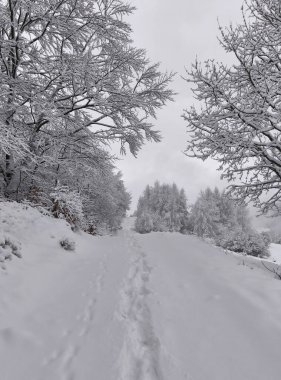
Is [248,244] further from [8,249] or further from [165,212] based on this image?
[165,212]

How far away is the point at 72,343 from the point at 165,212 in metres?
52.0

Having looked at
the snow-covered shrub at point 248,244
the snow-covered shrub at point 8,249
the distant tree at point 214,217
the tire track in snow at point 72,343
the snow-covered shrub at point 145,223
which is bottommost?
the tire track in snow at point 72,343

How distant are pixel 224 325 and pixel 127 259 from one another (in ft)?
17.0

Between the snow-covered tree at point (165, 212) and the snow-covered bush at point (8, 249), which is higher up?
the snow-covered tree at point (165, 212)

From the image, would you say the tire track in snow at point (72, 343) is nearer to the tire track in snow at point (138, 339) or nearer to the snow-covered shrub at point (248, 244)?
the tire track in snow at point (138, 339)

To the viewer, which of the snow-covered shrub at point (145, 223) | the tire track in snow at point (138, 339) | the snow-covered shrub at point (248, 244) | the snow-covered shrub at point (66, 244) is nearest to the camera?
the tire track in snow at point (138, 339)

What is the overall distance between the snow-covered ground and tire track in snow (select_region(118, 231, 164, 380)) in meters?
0.01

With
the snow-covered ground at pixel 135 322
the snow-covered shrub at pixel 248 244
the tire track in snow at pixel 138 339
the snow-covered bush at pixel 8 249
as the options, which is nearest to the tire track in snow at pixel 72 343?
the snow-covered ground at pixel 135 322

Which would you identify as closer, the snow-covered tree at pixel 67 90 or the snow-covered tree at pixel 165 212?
the snow-covered tree at pixel 67 90

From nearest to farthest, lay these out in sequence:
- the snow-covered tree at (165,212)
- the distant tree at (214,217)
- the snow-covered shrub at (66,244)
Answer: the snow-covered shrub at (66,244) → the distant tree at (214,217) → the snow-covered tree at (165,212)

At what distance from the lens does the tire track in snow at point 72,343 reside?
3.04 m

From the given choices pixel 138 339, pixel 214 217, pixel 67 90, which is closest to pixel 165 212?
pixel 214 217

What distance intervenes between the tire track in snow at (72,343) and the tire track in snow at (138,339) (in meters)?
0.49

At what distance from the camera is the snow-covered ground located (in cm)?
303
